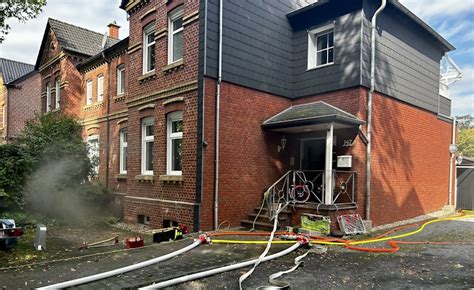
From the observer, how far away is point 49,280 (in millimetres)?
6055

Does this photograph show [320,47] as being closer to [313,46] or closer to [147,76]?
[313,46]

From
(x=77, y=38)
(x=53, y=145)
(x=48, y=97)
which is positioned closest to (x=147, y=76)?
(x=53, y=145)

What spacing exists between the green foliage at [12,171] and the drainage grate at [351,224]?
33.6 feet

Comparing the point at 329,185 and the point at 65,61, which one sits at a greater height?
the point at 65,61

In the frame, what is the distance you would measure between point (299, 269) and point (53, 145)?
40.9 feet

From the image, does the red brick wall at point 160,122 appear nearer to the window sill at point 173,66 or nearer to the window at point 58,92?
the window sill at point 173,66

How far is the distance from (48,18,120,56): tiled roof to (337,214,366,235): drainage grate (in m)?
17.7

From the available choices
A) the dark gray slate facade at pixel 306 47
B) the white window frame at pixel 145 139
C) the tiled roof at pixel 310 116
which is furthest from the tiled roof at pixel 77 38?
the tiled roof at pixel 310 116

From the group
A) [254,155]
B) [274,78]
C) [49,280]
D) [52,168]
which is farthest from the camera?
[52,168]

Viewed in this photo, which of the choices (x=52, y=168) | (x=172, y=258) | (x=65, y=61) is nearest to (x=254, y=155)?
(x=172, y=258)

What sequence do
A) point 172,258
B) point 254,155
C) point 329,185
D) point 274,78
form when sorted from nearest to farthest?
1. point 172,258
2. point 329,185
3. point 254,155
4. point 274,78

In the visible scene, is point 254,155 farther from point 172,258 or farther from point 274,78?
point 172,258

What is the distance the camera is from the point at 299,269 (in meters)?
6.81

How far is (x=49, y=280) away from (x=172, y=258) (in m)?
2.30
